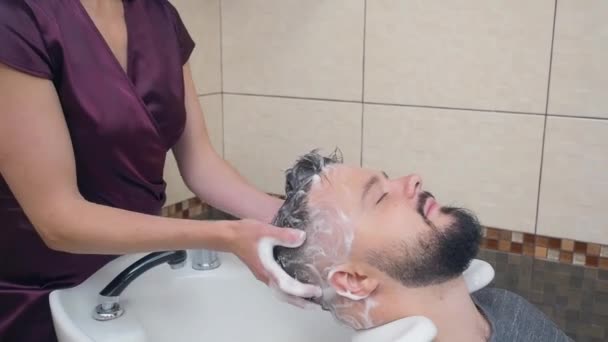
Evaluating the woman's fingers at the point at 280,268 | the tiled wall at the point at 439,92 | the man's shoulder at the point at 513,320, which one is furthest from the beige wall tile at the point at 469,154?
the woman's fingers at the point at 280,268

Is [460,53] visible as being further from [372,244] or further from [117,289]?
[117,289]

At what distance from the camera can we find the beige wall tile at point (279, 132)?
1660 millimetres

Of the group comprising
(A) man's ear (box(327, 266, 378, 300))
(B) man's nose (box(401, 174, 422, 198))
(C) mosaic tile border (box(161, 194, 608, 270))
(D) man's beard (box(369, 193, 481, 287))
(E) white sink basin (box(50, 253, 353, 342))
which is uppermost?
(B) man's nose (box(401, 174, 422, 198))

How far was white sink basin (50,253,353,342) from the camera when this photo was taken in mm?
1192

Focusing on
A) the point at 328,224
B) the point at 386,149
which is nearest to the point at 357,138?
the point at 386,149

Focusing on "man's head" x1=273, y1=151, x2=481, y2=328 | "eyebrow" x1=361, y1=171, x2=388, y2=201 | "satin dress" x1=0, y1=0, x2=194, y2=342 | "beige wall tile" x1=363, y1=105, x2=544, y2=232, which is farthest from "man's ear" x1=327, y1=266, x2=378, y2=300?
"beige wall tile" x1=363, y1=105, x2=544, y2=232

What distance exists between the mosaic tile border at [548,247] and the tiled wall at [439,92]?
0.06 feet

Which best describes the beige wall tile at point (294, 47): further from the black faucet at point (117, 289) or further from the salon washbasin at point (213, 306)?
the black faucet at point (117, 289)

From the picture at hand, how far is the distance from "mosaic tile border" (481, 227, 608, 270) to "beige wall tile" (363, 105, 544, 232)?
24 millimetres

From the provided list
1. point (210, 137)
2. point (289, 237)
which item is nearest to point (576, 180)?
point (289, 237)

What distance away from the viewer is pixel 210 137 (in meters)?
1.83

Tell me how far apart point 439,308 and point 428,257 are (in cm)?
9

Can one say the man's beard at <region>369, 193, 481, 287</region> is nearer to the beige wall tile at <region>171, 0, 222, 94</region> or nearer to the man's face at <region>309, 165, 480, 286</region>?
the man's face at <region>309, 165, 480, 286</region>

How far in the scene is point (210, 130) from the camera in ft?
6.00
